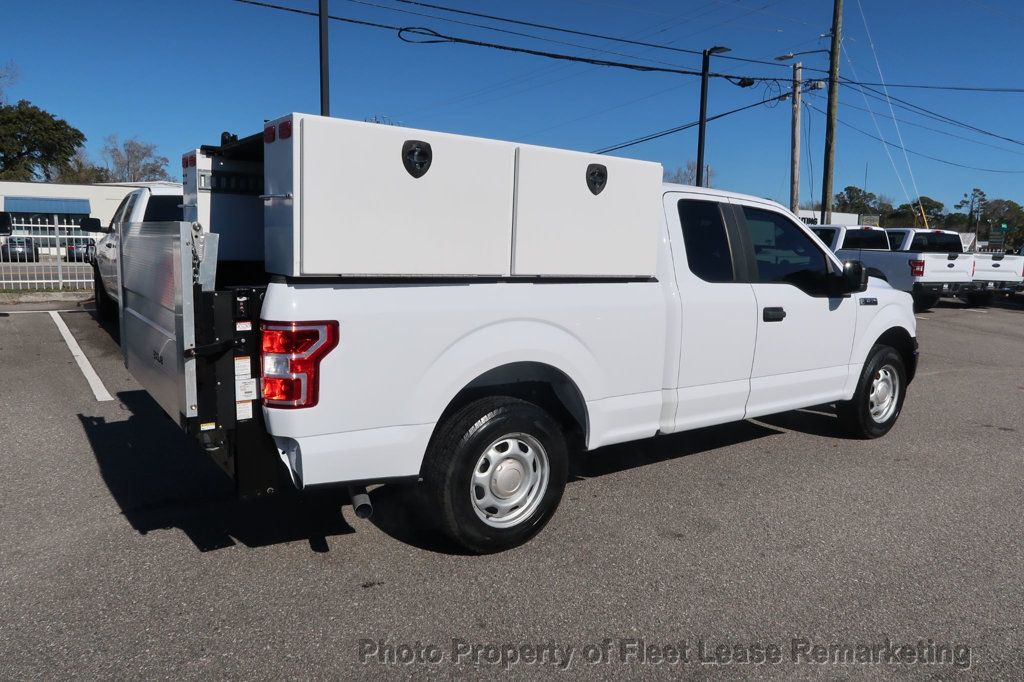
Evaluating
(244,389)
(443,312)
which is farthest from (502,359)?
(244,389)

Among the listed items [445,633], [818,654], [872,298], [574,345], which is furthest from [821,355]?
[445,633]

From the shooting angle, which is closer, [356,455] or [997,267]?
[356,455]

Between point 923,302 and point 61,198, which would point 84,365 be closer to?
point 923,302

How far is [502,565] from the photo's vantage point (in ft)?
12.7

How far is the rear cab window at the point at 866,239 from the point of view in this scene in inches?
726

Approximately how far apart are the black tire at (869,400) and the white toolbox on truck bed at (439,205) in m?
2.79

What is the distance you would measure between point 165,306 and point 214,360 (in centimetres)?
49

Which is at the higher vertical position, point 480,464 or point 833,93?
point 833,93

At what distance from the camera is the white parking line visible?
7277 millimetres

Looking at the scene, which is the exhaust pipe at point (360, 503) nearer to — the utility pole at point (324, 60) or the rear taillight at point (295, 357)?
the rear taillight at point (295, 357)

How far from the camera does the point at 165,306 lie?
358cm

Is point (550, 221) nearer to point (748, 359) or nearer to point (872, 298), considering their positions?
point (748, 359)

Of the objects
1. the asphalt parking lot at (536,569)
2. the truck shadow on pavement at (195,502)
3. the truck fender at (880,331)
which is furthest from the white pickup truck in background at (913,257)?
the truck shadow on pavement at (195,502)

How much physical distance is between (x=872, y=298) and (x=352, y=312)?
14.7 feet
